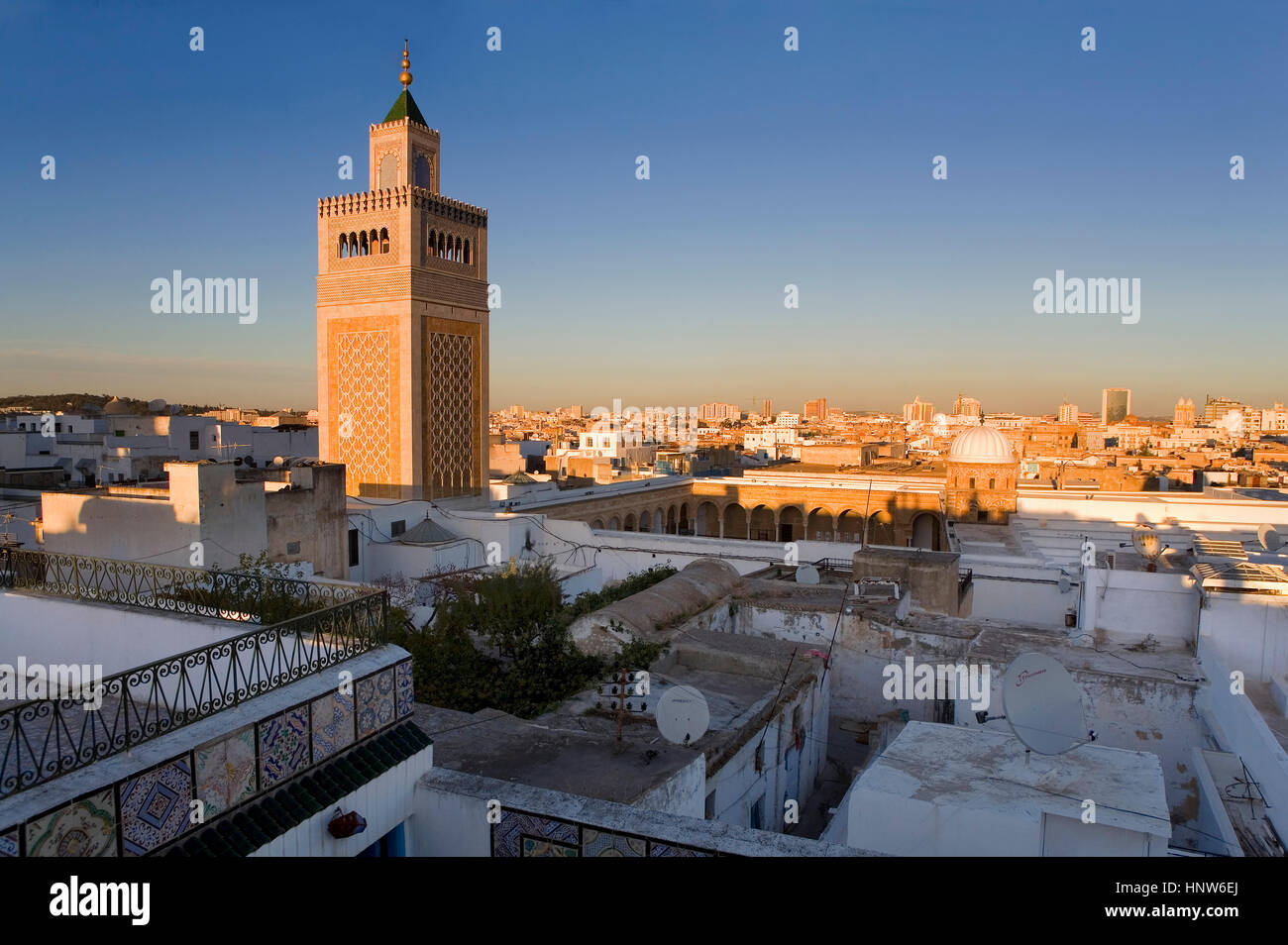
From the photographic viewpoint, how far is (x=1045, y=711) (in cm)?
625

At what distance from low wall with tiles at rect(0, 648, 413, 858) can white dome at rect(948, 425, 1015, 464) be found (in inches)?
759

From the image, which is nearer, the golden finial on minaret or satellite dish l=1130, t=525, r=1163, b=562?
satellite dish l=1130, t=525, r=1163, b=562

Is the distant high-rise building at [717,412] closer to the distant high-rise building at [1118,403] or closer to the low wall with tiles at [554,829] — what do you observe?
the distant high-rise building at [1118,403]

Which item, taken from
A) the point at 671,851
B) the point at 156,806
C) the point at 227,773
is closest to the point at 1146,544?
the point at 671,851

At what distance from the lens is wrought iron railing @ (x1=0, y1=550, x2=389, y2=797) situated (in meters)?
3.12

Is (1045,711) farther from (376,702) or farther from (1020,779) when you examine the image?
(376,702)

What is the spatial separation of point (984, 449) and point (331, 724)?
19.9 metres

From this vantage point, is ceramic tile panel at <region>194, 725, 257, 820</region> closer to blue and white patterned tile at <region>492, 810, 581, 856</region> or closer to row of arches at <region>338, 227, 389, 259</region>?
blue and white patterned tile at <region>492, 810, 581, 856</region>

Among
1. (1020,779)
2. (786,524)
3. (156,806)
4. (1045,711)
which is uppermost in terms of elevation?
(156,806)

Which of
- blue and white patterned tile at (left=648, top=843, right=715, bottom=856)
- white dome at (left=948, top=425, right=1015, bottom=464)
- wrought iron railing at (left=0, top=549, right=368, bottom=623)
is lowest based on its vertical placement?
blue and white patterned tile at (left=648, top=843, right=715, bottom=856)

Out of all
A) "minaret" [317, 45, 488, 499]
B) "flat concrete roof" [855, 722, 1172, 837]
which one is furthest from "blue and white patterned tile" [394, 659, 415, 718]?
"minaret" [317, 45, 488, 499]

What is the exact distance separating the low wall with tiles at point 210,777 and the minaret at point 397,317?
57.9ft

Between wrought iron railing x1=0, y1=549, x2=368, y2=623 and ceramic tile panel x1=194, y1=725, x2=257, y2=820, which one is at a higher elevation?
wrought iron railing x1=0, y1=549, x2=368, y2=623

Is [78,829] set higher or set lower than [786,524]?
higher
